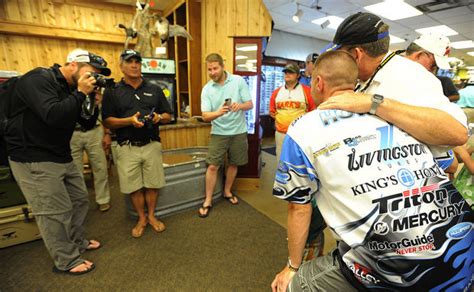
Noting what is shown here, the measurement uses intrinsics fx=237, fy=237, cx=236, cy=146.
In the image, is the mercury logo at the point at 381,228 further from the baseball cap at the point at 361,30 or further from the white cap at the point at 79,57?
the white cap at the point at 79,57

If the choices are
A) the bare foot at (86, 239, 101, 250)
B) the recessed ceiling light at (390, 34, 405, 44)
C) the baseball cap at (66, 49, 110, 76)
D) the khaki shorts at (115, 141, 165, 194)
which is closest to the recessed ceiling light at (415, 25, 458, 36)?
the recessed ceiling light at (390, 34, 405, 44)

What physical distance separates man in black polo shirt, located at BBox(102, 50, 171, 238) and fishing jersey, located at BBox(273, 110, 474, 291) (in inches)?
59.8

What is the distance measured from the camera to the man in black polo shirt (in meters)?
1.90

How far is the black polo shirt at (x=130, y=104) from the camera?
192 cm

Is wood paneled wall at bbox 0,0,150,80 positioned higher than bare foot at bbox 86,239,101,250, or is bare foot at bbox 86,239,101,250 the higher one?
wood paneled wall at bbox 0,0,150,80

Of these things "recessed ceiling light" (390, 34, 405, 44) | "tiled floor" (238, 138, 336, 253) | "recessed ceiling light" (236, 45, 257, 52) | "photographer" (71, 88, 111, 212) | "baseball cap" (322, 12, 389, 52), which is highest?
"recessed ceiling light" (390, 34, 405, 44)

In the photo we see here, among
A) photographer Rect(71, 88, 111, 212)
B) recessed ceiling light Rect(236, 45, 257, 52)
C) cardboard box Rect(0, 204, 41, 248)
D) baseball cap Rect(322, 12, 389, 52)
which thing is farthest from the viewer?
recessed ceiling light Rect(236, 45, 257, 52)

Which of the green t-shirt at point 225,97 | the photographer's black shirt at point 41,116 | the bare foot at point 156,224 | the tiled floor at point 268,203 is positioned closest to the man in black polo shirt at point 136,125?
the bare foot at point 156,224

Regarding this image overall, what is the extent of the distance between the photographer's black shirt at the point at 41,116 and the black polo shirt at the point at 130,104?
384mm

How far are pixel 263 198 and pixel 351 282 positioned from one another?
2.08m

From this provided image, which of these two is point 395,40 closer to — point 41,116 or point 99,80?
point 99,80

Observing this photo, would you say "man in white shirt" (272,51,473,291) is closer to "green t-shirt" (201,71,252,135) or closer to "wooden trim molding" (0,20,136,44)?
"green t-shirt" (201,71,252,135)

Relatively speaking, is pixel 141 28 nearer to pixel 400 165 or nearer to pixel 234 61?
pixel 234 61

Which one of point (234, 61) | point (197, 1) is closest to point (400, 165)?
point (234, 61)
